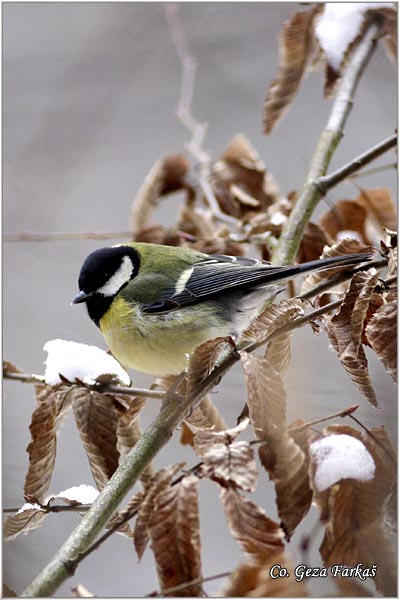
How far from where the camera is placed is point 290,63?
1431 mm

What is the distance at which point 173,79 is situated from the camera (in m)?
3.11

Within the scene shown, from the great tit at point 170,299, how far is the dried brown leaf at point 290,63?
349 millimetres

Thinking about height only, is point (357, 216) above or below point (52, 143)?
below

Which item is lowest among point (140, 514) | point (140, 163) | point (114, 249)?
point (140, 514)

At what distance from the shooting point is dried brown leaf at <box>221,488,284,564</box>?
0.70 meters

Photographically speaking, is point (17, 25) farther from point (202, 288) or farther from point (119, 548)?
point (119, 548)

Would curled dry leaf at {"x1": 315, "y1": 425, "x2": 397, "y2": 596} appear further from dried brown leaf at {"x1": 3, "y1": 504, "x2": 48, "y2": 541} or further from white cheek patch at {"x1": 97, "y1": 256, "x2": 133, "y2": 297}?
white cheek patch at {"x1": 97, "y1": 256, "x2": 133, "y2": 297}

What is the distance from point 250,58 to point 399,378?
2.50 meters

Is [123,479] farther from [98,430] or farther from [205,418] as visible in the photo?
[205,418]

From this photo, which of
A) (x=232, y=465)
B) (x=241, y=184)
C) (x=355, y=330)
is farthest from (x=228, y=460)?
(x=241, y=184)

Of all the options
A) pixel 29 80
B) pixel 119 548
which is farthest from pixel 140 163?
pixel 119 548

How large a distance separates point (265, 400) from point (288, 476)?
96 millimetres

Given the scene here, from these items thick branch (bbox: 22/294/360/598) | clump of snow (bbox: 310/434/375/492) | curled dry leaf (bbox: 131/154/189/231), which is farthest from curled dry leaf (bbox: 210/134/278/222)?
clump of snow (bbox: 310/434/375/492)

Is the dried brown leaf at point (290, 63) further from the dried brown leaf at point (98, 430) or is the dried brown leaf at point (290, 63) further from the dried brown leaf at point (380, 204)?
the dried brown leaf at point (98, 430)
